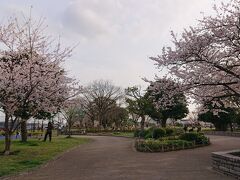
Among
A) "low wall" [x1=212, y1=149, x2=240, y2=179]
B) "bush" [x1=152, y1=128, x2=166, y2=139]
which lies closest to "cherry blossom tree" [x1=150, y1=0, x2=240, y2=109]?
"low wall" [x1=212, y1=149, x2=240, y2=179]

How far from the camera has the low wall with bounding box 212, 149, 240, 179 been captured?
10.1 meters

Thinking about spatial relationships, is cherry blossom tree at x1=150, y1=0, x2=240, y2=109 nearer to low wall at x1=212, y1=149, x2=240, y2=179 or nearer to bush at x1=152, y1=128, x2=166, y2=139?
low wall at x1=212, y1=149, x2=240, y2=179

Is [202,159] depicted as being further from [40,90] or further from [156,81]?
[40,90]

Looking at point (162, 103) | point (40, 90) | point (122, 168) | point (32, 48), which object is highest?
point (32, 48)

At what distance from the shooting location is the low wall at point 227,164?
33.2ft

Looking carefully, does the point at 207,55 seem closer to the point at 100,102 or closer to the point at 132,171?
the point at 132,171

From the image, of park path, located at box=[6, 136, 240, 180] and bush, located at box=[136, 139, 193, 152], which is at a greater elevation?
bush, located at box=[136, 139, 193, 152]

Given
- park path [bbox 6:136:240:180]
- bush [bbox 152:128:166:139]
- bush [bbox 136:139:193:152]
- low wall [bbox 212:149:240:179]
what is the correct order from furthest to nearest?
bush [bbox 152:128:166:139] → bush [bbox 136:139:193:152] → park path [bbox 6:136:240:180] → low wall [bbox 212:149:240:179]

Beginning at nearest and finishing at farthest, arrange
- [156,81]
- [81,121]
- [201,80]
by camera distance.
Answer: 1. [201,80]
2. [156,81]
3. [81,121]

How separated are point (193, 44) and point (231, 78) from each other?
289cm

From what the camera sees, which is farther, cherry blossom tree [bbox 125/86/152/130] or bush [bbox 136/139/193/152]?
cherry blossom tree [bbox 125/86/152/130]

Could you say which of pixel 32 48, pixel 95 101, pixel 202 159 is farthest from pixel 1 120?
pixel 202 159

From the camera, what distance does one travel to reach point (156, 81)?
13.3 metres

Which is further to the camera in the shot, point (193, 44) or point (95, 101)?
point (95, 101)
